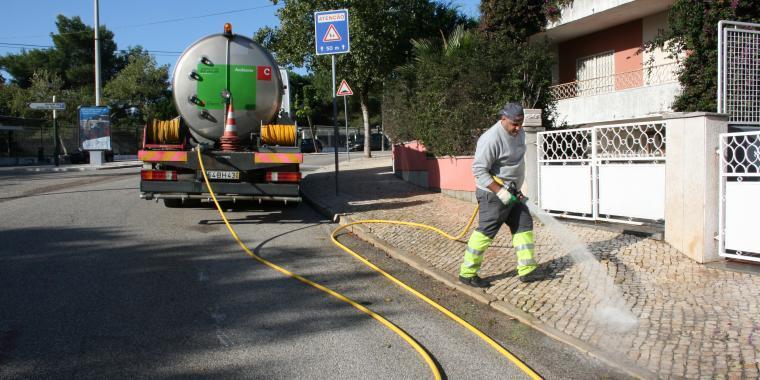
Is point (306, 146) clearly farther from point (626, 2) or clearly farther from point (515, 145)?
point (515, 145)

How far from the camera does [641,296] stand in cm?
518

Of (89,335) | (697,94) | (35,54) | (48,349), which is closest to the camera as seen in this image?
(48,349)

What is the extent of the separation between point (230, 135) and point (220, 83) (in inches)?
33.3

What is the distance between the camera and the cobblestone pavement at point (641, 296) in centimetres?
396

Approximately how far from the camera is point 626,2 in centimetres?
1543

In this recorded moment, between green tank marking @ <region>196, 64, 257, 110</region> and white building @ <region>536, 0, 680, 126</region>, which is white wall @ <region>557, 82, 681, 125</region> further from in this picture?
green tank marking @ <region>196, 64, 257, 110</region>

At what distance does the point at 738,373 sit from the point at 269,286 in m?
3.91

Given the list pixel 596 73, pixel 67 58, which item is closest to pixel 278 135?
pixel 596 73

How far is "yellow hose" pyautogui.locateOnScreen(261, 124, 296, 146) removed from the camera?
9375 millimetres

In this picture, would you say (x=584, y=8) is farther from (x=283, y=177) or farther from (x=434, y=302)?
(x=434, y=302)

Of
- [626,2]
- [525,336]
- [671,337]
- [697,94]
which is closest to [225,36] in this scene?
[525,336]

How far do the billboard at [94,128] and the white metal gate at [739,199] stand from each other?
26.6 m

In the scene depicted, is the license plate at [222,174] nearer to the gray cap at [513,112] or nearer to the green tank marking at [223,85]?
the green tank marking at [223,85]

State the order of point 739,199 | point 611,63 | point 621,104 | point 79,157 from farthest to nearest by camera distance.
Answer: point 79,157
point 611,63
point 621,104
point 739,199
